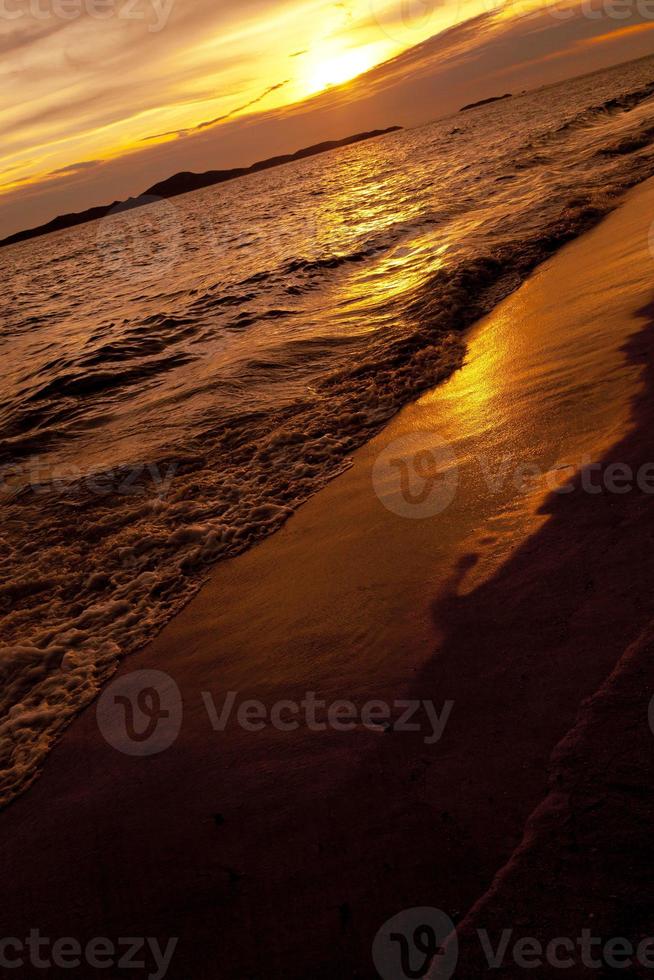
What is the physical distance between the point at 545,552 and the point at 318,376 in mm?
6153

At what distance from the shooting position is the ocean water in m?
5.12

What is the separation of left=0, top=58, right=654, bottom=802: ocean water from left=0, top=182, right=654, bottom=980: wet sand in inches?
22.1

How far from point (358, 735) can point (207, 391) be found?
763 cm

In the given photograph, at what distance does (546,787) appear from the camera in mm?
2559

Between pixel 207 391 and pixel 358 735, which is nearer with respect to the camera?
pixel 358 735

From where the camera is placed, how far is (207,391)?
10000 millimetres

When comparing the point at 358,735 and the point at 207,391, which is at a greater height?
the point at 207,391

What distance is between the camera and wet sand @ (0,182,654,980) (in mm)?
2574

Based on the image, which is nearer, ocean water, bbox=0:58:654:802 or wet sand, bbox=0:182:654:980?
wet sand, bbox=0:182:654:980

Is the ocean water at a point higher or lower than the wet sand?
higher

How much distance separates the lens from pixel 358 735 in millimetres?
3215

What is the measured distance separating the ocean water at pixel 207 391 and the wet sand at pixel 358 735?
0.56 meters

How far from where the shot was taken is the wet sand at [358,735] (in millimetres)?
2574

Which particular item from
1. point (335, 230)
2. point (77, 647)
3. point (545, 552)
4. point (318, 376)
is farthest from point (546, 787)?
point (335, 230)
